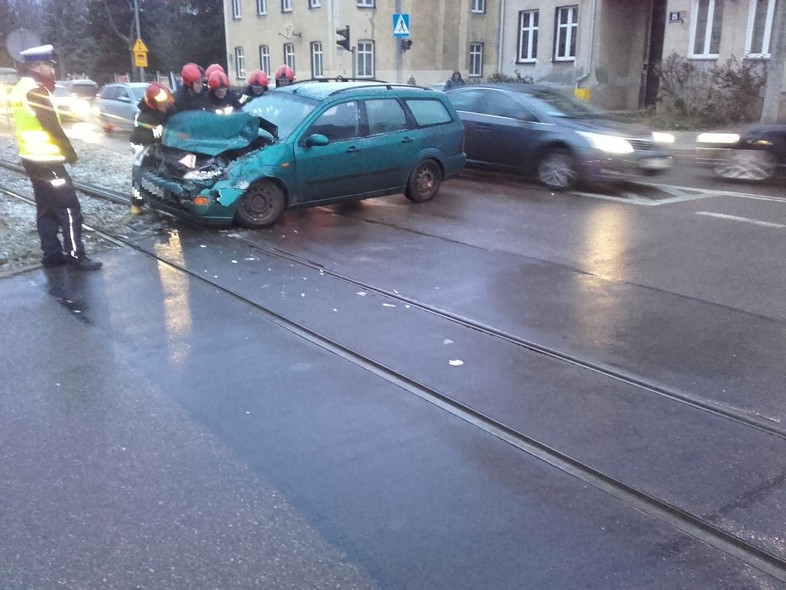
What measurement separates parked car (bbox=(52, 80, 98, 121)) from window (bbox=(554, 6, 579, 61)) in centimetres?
1792

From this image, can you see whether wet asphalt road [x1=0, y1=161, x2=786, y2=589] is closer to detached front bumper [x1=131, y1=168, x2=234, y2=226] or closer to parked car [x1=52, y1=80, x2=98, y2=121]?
detached front bumper [x1=131, y1=168, x2=234, y2=226]

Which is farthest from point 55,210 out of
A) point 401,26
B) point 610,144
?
point 401,26

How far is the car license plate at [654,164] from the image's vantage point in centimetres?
1212

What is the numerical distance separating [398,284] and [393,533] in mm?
4042

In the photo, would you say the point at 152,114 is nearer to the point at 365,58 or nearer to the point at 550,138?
the point at 550,138

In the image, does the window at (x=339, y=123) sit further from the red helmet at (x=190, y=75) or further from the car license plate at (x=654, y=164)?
the car license plate at (x=654, y=164)

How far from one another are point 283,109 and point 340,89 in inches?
31.1

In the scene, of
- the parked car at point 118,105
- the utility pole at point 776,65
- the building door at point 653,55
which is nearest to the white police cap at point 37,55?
the parked car at point 118,105

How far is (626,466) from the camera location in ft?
13.4

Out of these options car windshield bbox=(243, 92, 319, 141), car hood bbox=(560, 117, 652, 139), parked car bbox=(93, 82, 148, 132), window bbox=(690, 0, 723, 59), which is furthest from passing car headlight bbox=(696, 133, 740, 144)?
parked car bbox=(93, 82, 148, 132)

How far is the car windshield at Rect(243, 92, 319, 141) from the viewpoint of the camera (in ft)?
32.1

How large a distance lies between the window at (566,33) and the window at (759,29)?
7.82m

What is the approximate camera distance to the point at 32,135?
7.36m

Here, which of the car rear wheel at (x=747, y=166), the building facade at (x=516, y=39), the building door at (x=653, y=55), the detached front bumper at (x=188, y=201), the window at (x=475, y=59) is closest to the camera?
the detached front bumper at (x=188, y=201)
